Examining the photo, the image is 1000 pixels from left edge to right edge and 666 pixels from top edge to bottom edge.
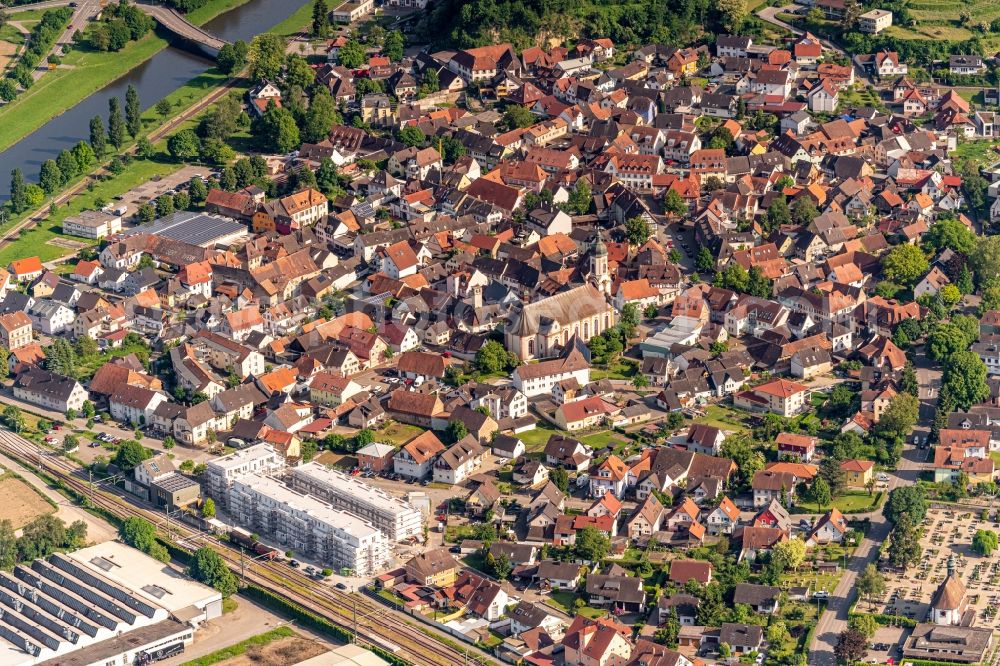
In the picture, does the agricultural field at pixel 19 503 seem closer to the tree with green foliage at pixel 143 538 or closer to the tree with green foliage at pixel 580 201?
the tree with green foliage at pixel 143 538

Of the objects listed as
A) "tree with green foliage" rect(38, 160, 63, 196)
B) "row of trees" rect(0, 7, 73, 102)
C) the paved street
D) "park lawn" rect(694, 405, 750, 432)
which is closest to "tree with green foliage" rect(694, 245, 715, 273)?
the paved street

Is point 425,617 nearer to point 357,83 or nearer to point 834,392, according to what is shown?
point 834,392

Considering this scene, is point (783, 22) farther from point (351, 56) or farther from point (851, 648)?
point (851, 648)

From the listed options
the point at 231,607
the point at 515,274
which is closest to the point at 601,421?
the point at 515,274

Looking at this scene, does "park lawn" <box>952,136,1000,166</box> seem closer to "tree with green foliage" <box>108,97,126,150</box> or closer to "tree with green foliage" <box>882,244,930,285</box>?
"tree with green foliage" <box>882,244,930,285</box>

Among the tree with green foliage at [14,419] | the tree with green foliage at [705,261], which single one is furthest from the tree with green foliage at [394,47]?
the tree with green foliage at [14,419]

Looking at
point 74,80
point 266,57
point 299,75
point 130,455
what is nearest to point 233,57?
point 266,57
